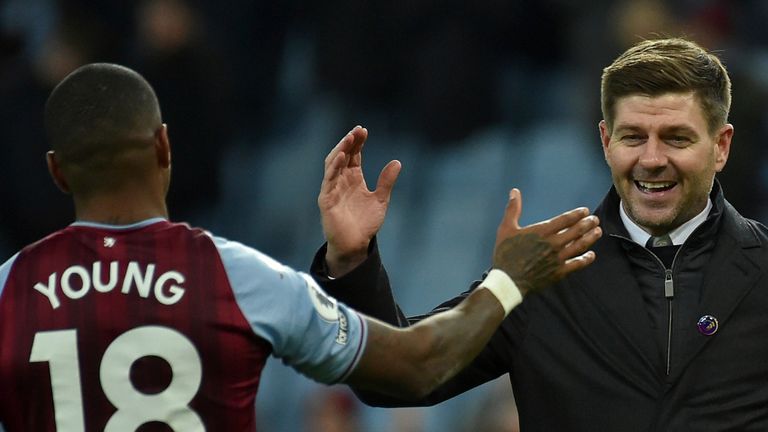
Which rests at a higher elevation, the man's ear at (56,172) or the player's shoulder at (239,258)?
the man's ear at (56,172)

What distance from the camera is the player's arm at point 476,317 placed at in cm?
356

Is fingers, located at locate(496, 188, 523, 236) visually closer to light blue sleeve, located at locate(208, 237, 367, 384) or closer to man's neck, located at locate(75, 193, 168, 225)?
light blue sleeve, located at locate(208, 237, 367, 384)

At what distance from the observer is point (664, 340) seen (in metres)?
3.96

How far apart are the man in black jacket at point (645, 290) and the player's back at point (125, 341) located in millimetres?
685

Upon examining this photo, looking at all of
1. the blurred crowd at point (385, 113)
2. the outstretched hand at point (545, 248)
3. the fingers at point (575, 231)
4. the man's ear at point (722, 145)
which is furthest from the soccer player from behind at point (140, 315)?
the blurred crowd at point (385, 113)

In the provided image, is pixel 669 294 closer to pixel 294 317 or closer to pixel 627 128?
pixel 627 128

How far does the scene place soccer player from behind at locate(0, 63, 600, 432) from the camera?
334cm

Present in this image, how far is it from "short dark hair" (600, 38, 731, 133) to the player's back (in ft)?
4.56

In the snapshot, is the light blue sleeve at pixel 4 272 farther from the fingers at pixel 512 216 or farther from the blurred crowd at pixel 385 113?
the blurred crowd at pixel 385 113

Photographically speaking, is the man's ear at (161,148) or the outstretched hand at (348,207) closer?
the man's ear at (161,148)

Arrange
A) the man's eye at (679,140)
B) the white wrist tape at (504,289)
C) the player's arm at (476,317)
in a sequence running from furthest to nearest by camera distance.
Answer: the man's eye at (679,140)
the white wrist tape at (504,289)
the player's arm at (476,317)

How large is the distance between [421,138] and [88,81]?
6.01 meters

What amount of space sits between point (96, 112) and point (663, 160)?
157cm

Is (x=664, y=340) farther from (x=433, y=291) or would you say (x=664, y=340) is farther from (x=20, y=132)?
(x=20, y=132)
